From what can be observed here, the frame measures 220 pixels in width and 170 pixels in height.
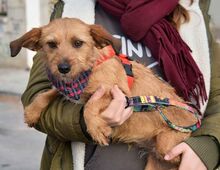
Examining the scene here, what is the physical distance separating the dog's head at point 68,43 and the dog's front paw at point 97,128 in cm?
20

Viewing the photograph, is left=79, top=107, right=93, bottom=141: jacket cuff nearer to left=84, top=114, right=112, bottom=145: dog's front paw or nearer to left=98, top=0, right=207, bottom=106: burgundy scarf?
left=84, top=114, right=112, bottom=145: dog's front paw

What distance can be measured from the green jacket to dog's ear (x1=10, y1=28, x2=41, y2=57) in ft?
0.21

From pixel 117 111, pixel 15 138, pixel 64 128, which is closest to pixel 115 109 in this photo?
pixel 117 111

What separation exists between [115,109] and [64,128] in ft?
0.72

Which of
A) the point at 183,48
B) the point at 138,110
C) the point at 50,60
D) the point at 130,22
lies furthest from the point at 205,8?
the point at 50,60

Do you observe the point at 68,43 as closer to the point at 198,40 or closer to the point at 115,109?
the point at 115,109

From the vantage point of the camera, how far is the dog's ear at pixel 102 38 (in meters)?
2.23

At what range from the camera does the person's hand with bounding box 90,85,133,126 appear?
2.15 m

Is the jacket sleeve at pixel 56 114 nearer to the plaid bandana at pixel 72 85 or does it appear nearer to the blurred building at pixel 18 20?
the plaid bandana at pixel 72 85

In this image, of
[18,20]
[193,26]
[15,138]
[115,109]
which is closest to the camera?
[115,109]

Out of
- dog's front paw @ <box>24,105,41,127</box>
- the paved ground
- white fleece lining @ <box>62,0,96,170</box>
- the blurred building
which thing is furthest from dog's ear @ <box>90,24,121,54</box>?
the blurred building

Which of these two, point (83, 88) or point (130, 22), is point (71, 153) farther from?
point (130, 22)

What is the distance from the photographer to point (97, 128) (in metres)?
2.18

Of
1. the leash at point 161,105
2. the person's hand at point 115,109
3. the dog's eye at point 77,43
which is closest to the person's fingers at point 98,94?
the person's hand at point 115,109
